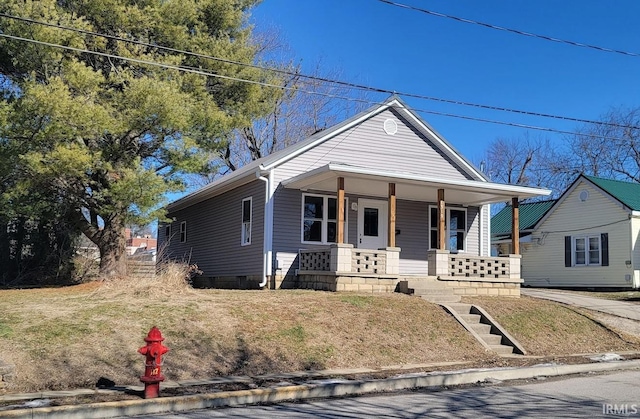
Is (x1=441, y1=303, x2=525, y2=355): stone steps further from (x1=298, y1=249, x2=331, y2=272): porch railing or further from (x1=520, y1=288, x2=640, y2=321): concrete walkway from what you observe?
(x1=520, y1=288, x2=640, y2=321): concrete walkway

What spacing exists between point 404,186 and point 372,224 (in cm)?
220

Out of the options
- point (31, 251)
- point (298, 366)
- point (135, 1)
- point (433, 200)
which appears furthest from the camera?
point (31, 251)

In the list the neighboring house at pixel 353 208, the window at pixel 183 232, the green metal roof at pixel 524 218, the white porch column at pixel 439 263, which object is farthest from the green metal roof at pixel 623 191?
→ the window at pixel 183 232

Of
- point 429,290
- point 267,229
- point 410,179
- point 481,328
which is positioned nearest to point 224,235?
point 267,229

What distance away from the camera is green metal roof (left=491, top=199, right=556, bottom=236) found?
99.9 feet

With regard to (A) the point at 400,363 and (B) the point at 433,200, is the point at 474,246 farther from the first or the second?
(A) the point at 400,363

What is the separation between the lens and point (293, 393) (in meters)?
8.52

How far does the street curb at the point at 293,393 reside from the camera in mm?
7168

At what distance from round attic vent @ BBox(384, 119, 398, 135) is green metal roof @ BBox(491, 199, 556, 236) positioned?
42.3ft

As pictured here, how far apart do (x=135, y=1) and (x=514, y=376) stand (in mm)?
15312

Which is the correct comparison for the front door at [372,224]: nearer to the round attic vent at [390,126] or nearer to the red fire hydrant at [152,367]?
the round attic vent at [390,126]

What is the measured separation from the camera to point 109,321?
1058 cm

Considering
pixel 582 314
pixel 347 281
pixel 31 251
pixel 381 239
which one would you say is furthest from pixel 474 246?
pixel 31 251

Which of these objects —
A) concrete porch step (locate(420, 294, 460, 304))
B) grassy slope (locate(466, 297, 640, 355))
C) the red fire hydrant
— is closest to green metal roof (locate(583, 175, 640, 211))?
grassy slope (locate(466, 297, 640, 355))
